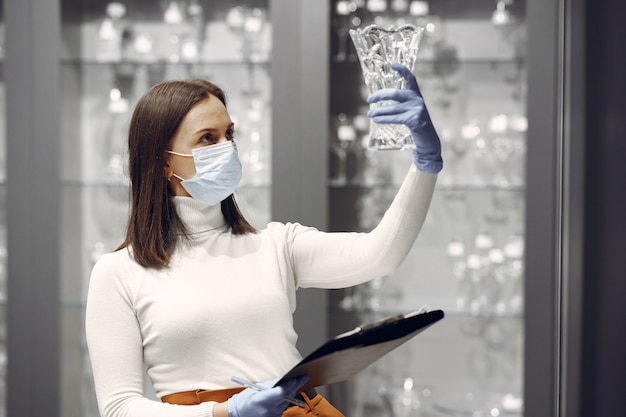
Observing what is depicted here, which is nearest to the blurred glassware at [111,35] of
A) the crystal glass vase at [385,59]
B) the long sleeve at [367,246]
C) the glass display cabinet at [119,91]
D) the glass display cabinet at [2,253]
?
the glass display cabinet at [119,91]

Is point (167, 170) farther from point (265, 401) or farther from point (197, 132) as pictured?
point (265, 401)

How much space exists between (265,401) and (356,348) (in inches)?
6.9

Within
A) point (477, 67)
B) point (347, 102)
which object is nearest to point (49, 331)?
point (347, 102)

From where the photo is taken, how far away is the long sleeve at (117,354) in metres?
1.14

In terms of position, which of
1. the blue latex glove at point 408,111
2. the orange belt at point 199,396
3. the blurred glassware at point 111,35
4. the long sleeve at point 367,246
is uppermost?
the blurred glassware at point 111,35

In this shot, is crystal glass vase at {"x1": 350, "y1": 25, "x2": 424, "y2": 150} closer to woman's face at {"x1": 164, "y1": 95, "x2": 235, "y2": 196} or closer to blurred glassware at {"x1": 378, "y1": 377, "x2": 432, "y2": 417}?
woman's face at {"x1": 164, "y1": 95, "x2": 235, "y2": 196}

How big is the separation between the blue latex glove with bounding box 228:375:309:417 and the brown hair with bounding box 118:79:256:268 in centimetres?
28

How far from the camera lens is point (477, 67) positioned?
2266mm

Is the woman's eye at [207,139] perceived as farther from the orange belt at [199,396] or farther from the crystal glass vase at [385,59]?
the orange belt at [199,396]

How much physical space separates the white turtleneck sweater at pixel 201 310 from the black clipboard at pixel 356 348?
0.48 ft

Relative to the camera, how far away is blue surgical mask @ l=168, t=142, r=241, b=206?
1256 mm

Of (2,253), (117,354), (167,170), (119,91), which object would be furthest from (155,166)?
(2,253)

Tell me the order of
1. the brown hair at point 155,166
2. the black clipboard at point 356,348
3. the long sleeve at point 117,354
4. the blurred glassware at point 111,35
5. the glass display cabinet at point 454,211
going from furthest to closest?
the blurred glassware at point 111,35, the glass display cabinet at point 454,211, the brown hair at point 155,166, the long sleeve at point 117,354, the black clipboard at point 356,348

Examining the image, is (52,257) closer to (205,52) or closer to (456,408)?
(205,52)
